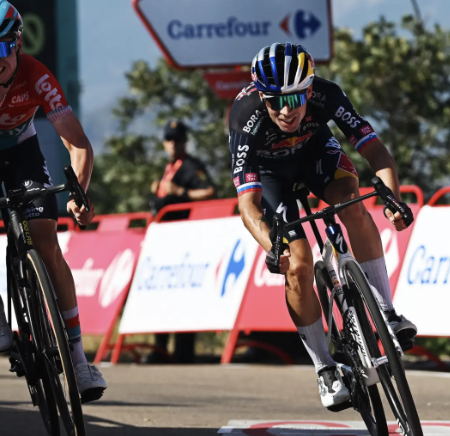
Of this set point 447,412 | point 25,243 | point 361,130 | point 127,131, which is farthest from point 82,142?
point 127,131

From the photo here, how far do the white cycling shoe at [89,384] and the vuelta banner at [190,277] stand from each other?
546cm

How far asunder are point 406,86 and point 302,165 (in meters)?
14.3

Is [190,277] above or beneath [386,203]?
beneath

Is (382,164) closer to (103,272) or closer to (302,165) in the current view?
(302,165)

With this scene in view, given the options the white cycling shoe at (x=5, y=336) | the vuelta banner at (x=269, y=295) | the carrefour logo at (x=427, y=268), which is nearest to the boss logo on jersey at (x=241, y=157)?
the white cycling shoe at (x=5, y=336)

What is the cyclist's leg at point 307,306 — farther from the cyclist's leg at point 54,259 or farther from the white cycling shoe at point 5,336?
the white cycling shoe at point 5,336

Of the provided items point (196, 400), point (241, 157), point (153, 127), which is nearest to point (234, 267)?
point (196, 400)

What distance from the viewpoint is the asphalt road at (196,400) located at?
678 centimetres

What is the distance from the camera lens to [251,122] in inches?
237

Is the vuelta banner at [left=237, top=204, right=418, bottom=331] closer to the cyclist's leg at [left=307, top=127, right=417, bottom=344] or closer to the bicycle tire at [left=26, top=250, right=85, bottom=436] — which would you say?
the cyclist's leg at [left=307, top=127, right=417, bottom=344]

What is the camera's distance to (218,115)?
2920cm

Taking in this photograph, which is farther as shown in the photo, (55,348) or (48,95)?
(48,95)

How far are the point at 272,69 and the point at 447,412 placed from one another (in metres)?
2.90

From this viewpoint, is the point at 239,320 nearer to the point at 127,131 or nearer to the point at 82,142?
the point at 82,142
